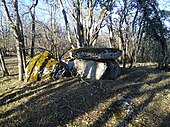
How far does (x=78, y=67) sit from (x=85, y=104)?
10.7 ft

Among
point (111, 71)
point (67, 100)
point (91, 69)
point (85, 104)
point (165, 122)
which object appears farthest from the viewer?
point (111, 71)

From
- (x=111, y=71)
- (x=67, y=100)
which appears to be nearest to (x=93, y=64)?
(x=111, y=71)

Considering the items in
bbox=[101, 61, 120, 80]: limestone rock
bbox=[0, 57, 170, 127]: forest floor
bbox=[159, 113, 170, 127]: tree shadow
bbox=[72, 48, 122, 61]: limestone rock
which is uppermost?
bbox=[72, 48, 122, 61]: limestone rock

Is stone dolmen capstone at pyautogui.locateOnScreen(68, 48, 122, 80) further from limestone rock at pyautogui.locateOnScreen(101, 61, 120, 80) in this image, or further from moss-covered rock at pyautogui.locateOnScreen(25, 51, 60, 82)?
moss-covered rock at pyautogui.locateOnScreen(25, 51, 60, 82)

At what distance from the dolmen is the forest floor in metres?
0.63

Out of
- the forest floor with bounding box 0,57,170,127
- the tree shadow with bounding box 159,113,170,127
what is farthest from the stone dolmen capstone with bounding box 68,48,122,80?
the tree shadow with bounding box 159,113,170,127

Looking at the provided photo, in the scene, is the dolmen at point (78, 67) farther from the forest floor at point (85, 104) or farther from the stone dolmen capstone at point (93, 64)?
the forest floor at point (85, 104)

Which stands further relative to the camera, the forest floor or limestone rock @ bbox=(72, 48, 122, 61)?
limestone rock @ bbox=(72, 48, 122, 61)

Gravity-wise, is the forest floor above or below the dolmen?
below

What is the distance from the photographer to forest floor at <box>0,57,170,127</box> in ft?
18.7

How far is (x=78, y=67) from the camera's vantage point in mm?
9703

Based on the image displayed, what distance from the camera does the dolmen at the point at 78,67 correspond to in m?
9.42

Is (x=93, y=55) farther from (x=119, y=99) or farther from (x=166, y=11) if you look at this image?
(x=166, y=11)

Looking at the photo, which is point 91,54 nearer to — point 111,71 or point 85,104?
point 111,71
